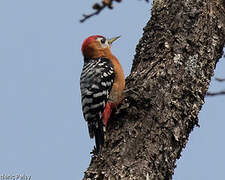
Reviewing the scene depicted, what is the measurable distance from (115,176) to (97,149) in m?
0.57

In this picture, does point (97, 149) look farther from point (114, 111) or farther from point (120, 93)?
point (120, 93)

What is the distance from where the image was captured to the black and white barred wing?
17.0 feet

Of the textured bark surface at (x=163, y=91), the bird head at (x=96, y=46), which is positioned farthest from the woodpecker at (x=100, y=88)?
the textured bark surface at (x=163, y=91)

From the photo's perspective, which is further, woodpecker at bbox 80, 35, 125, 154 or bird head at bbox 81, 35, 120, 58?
bird head at bbox 81, 35, 120, 58

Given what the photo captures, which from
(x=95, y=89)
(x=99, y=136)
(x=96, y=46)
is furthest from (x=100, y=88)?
(x=96, y=46)

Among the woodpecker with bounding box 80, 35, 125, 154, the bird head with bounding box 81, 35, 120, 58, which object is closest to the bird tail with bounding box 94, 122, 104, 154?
the woodpecker with bounding box 80, 35, 125, 154

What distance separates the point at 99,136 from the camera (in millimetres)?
4715

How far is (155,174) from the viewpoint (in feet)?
13.1

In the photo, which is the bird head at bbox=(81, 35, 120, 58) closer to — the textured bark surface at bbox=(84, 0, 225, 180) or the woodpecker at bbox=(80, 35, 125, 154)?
the woodpecker at bbox=(80, 35, 125, 154)

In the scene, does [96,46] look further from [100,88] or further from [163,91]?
[163,91]

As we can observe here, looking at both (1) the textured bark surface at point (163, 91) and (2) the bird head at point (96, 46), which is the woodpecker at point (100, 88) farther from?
(1) the textured bark surface at point (163, 91)

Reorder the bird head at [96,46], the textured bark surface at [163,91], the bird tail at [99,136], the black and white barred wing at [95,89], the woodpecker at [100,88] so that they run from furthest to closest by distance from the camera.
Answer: the bird head at [96,46] → the black and white barred wing at [95,89] → the woodpecker at [100,88] → the bird tail at [99,136] → the textured bark surface at [163,91]

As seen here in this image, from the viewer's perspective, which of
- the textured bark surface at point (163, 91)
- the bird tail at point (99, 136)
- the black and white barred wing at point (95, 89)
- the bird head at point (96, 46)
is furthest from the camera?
the bird head at point (96, 46)

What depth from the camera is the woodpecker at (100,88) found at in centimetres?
504
